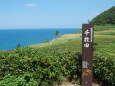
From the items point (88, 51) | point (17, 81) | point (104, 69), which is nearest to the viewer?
point (17, 81)

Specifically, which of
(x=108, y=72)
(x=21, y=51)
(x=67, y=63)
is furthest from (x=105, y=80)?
(x=21, y=51)

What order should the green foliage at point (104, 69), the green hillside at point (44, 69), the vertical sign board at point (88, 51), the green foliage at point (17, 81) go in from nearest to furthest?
the green foliage at point (17, 81)
the green hillside at point (44, 69)
the vertical sign board at point (88, 51)
the green foliage at point (104, 69)

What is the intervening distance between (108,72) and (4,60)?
2646mm

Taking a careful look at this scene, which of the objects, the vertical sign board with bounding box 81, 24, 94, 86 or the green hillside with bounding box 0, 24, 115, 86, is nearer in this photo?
the green hillside with bounding box 0, 24, 115, 86

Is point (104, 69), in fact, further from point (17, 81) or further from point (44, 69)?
point (17, 81)

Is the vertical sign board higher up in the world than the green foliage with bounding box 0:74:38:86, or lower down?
higher up

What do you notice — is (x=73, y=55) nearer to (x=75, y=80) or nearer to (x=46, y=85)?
(x=75, y=80)

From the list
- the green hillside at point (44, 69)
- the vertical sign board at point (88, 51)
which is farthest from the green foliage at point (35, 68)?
the vertical sign board at point (88, 51)

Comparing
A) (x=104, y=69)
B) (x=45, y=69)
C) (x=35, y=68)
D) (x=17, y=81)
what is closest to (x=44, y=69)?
(x=45, y=69)

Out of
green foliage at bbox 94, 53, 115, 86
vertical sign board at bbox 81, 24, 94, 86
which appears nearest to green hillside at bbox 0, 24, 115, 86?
green foliage at bbox 94, 53, 115, 86

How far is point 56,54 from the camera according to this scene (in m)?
4.88

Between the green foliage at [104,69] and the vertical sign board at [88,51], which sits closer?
the vertical sign board at [88,51]

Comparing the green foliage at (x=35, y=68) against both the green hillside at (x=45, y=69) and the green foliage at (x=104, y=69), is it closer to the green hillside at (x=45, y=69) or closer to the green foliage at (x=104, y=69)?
the green hillside at (x=45, y=69)

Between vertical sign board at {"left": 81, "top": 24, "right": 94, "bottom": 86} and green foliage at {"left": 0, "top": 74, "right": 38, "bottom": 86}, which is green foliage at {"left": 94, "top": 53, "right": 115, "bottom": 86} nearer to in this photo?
vertical sign board at {"left": 81, "top": 24, "right": 94, "bottom": 86}
